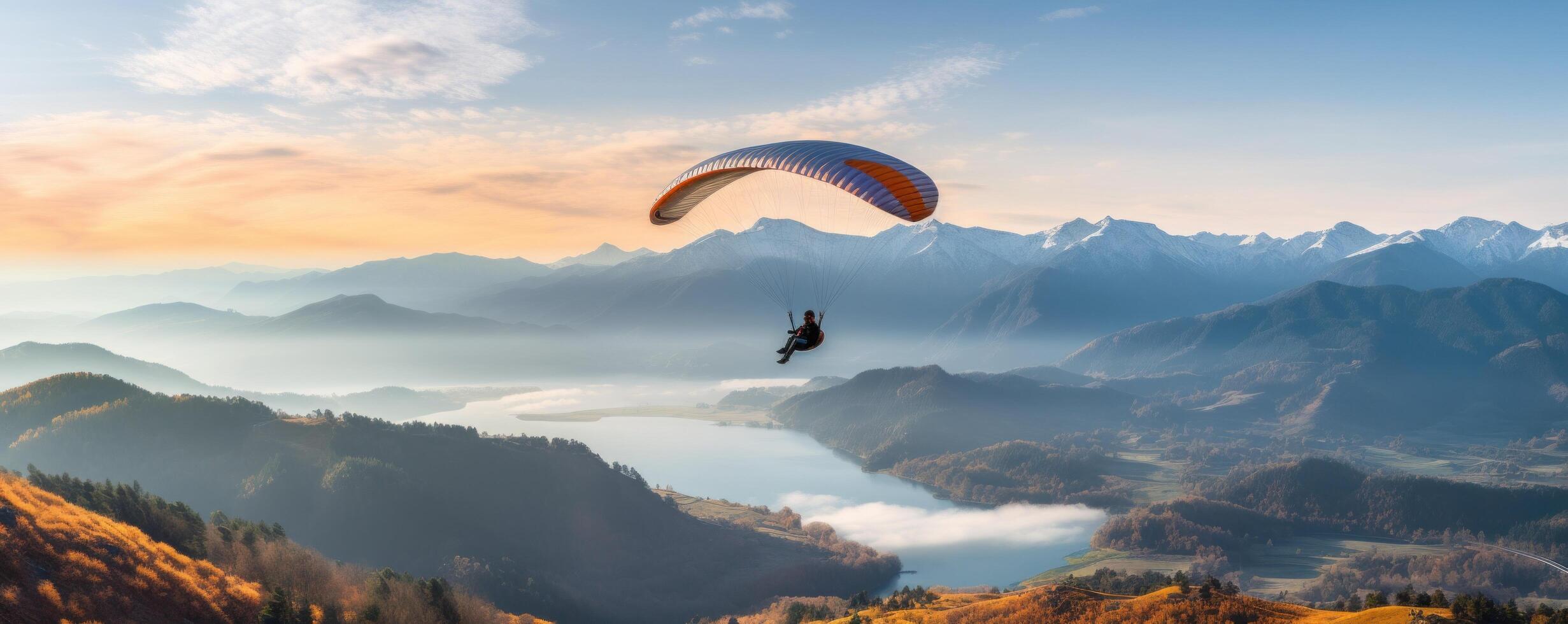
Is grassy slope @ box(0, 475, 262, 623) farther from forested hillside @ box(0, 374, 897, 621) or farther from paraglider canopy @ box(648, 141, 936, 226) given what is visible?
forested hillside @ box(0, 374, 897, 621)

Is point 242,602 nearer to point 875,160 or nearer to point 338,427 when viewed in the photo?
point 875,160

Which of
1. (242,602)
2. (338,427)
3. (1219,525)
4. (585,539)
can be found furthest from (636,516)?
(1219,525)

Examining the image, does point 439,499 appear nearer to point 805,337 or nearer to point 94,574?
point 94,574

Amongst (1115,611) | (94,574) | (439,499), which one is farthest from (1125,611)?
(439,499)

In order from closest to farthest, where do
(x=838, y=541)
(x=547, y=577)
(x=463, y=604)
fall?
(x=463, y=604) < (x=547, y=577) < (x=838, y=541)

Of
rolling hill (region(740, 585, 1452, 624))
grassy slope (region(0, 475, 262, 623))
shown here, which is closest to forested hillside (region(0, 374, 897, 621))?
rolling hill (region(740, 585, 1452, 624))

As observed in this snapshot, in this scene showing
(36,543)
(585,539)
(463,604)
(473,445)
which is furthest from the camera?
(473,445)
